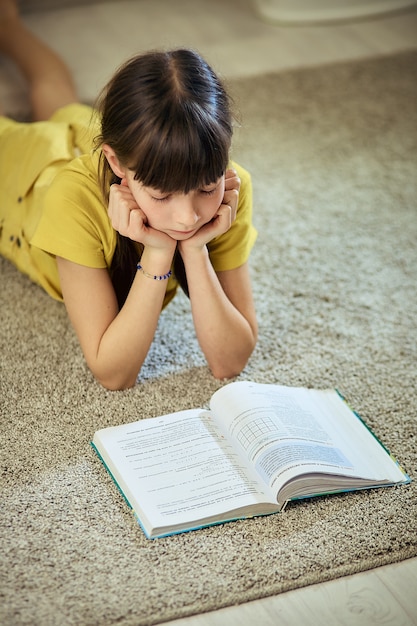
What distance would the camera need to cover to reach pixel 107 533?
124cm

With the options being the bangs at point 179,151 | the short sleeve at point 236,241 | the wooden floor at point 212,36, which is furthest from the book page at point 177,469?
the wooden floor at point 212,36

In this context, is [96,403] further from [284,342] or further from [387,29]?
[387,29]

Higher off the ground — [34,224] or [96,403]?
[34,224]

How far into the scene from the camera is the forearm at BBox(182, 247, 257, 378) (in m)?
1.43

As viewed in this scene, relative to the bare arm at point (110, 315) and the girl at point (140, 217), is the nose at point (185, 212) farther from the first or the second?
the bare arm at point (110, 315)

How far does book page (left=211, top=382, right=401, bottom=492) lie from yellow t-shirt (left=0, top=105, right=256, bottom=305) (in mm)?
268

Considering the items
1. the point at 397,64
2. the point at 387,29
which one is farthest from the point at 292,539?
the point at 387,29

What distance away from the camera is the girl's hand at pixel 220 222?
1.38 meters

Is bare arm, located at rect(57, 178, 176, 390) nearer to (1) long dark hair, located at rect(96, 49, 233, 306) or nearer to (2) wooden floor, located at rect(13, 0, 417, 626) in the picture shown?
(1) long dark hair, located at rect(96, 49, 233, 306)

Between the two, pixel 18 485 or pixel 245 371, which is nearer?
pixel 18 485

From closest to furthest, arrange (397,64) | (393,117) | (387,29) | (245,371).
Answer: (245,371) → (393,117) → (397,64) → (387,29)

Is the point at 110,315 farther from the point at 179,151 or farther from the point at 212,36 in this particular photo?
the point at 212,36

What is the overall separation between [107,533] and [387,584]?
0.42 m

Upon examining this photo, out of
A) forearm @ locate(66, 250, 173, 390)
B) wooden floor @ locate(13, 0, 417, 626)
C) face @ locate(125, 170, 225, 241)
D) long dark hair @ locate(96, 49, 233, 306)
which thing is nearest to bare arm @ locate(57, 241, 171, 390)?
forearm @ locate(66, 250, 173, 390)
